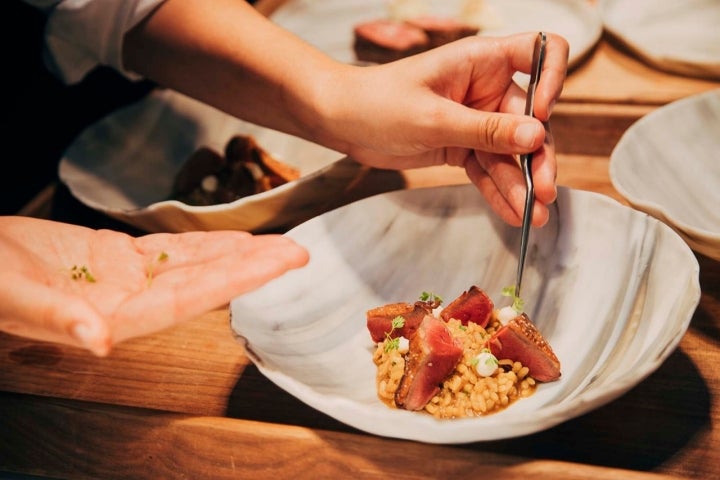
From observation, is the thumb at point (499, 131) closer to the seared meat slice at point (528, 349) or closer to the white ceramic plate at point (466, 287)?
the white ceramic plate at point (466, 287)

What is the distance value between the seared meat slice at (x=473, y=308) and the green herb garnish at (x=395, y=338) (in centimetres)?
10

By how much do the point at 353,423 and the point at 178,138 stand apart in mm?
1458

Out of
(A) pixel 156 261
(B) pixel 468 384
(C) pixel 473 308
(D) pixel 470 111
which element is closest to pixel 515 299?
(C) pixel 473 308

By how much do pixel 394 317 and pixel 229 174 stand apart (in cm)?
87

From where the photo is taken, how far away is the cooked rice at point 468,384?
3.96ft

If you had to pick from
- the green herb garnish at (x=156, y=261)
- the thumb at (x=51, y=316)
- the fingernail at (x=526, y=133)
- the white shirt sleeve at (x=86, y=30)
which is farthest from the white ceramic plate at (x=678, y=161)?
the white shirt sleeve at (x=86, y=30)

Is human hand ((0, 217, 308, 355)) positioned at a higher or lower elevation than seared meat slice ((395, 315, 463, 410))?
higher

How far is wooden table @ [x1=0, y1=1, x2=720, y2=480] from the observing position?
115 cm

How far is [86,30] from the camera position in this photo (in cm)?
200

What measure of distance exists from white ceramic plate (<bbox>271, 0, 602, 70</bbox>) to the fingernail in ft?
3.37

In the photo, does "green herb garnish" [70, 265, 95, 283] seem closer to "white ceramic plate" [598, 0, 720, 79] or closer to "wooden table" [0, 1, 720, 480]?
"wooden table" [0, 1, 720, 480]

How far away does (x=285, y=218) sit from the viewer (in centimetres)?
176

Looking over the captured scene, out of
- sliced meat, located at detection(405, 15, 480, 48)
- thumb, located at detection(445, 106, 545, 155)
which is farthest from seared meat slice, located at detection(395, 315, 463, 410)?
sliced meat, located at detection(405, 15, 480, 48)

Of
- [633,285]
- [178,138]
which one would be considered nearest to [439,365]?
[633,285]
